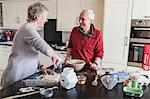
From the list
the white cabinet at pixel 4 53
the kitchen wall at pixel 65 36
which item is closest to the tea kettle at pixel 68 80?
the kitchen wall at pixel 65 36

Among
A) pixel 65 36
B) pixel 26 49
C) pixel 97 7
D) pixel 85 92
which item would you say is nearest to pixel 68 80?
pixel 85 92

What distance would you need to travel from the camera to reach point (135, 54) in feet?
10.5

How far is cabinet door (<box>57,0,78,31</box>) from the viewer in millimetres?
3648

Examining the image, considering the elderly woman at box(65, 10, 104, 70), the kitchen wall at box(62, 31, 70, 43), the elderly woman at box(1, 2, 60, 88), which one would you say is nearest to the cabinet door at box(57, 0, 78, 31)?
the kitchen wall at box(62, 31, 70, 43)

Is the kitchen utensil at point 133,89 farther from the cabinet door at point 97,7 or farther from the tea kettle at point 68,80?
the cabinet door at point 97,7

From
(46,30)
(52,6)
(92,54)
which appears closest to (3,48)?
(46,30)

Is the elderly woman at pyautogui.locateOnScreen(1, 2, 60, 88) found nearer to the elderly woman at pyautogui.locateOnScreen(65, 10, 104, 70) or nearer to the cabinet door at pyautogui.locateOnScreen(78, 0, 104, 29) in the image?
the elderly woman at pyautogui.locateOnScreen(65, 10, 104, 70)

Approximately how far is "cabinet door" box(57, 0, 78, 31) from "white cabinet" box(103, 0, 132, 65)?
747 millimetres

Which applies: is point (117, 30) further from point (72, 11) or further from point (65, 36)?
point (65, 36)

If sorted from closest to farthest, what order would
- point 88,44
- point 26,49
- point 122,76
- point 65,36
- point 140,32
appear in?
point 122,76
point 26,49
point 88,44
point 140,32
point 65,36

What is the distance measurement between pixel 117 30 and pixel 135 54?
52cm

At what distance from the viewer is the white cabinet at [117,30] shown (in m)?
3.08

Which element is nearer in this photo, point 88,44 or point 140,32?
point 88,44

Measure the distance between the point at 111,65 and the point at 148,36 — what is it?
2.63 feet
